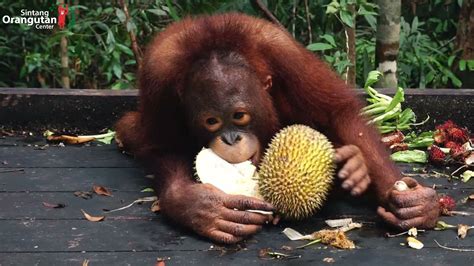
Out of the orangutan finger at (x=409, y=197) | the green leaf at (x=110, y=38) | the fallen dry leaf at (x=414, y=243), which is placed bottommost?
the fallen dry leaf at (x=414, y=243)

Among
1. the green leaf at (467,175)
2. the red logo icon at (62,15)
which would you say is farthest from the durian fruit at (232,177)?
the red logo icon at (62,15)

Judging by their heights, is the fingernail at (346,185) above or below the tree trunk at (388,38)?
below

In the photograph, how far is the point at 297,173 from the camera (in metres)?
2.52

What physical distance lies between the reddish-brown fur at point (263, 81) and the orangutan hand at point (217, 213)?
0.10m

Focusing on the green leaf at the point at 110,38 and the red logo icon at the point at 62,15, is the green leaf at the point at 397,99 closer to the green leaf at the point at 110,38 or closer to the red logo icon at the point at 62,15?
the green leaf at the point at 110,38

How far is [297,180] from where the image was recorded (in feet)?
→ 8.27

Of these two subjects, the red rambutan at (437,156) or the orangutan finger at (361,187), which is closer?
the orangutan finger at (361,187)

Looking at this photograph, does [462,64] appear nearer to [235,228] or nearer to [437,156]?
[437,156]

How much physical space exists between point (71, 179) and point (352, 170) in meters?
1.10

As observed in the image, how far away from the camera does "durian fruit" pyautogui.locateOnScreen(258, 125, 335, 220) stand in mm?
2529

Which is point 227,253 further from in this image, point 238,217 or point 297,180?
point 297,180

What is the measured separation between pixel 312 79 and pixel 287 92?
0.10 meters

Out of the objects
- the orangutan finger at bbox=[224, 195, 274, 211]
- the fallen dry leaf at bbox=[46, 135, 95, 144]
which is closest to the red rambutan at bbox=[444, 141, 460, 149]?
the orangutan finger at bbox=[224, 195, 274, 211]

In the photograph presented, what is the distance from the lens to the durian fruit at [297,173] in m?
2.53
